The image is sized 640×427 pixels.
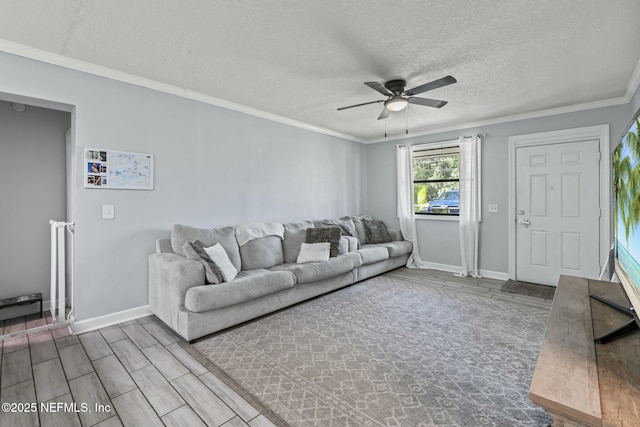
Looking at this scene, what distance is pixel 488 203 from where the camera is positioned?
4.70 m

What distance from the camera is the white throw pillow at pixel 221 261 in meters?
2.88

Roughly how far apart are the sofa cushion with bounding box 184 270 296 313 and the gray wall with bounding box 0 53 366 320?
3.31 ft

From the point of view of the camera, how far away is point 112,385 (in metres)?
1.98

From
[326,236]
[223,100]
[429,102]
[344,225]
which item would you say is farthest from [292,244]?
[429,102]

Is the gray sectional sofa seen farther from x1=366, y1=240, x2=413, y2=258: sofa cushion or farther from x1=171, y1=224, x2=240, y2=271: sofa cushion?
x1=366, y1=240, x2=413, y2=258: sofa cushion

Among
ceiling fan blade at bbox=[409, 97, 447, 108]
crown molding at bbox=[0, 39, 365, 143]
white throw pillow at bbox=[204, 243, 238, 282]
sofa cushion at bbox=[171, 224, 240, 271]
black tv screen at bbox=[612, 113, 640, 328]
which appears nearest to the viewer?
black tv screen at bbox=[612, 113, 640, 328]

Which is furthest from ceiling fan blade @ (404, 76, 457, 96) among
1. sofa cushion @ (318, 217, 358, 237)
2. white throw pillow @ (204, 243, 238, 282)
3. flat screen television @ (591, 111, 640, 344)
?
sofa cushion @ (318, 217, 358, 237)

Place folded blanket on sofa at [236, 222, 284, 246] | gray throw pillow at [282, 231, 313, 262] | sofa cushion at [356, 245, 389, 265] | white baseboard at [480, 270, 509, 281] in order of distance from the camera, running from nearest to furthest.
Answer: folded blanket on sofa at [236, 222, 284, 246]
gray throw pillow at [282, 231, 313, 262]
sofa cushion at [356, 245, 389, 265]
white baseboard at [480, 270, 509, 281]

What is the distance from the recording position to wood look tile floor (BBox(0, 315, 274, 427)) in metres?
1.69

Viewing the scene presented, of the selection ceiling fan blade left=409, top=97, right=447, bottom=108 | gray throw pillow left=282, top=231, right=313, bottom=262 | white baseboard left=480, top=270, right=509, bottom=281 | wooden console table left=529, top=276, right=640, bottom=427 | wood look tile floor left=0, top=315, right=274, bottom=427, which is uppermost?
ceiling fan blade left=409, top=97, right=447, bottom=108

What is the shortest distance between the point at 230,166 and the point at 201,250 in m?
1.41

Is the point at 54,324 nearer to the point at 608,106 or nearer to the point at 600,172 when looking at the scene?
the point at 600,172

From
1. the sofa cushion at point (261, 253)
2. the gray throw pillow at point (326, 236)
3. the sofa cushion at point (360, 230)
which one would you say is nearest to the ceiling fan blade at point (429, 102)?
the gray throw pillow at point (326, 236)

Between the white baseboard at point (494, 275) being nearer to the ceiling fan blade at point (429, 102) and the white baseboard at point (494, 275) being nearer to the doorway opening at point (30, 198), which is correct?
the ceiling fan blade at point (429, 102)
